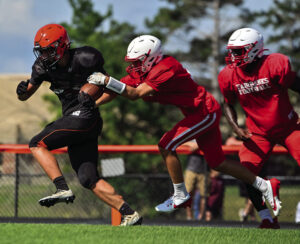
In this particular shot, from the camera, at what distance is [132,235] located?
5.06 meters

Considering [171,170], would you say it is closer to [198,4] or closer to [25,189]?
[25,189]

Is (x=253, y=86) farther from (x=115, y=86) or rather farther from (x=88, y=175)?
(x=88, y=175)

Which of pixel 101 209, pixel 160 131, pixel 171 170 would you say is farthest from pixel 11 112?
pixel 171 170

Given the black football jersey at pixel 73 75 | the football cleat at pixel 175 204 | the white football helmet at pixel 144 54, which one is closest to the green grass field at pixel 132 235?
the football cleat at pixel 175 204

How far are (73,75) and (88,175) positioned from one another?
39.0 inches

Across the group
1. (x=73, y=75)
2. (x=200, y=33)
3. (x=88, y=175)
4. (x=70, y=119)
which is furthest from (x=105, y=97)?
(x=200, y=33)

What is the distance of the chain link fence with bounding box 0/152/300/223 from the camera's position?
9.58 m

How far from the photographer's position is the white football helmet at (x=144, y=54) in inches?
240

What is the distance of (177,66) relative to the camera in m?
6.11

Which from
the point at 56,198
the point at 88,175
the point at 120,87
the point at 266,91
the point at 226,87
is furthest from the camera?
the point at 226,87

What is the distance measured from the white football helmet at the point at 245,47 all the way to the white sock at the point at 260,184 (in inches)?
49.7

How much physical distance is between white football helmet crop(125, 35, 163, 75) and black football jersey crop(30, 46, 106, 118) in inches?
15.8

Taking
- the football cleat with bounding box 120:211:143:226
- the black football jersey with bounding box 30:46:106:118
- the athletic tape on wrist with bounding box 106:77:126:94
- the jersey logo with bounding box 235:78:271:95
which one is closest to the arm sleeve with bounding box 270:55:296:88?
→ the jersey logo with bounding box 235:78:271:95

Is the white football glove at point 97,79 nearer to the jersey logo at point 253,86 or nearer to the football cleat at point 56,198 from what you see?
the football cleat at point 56,198
